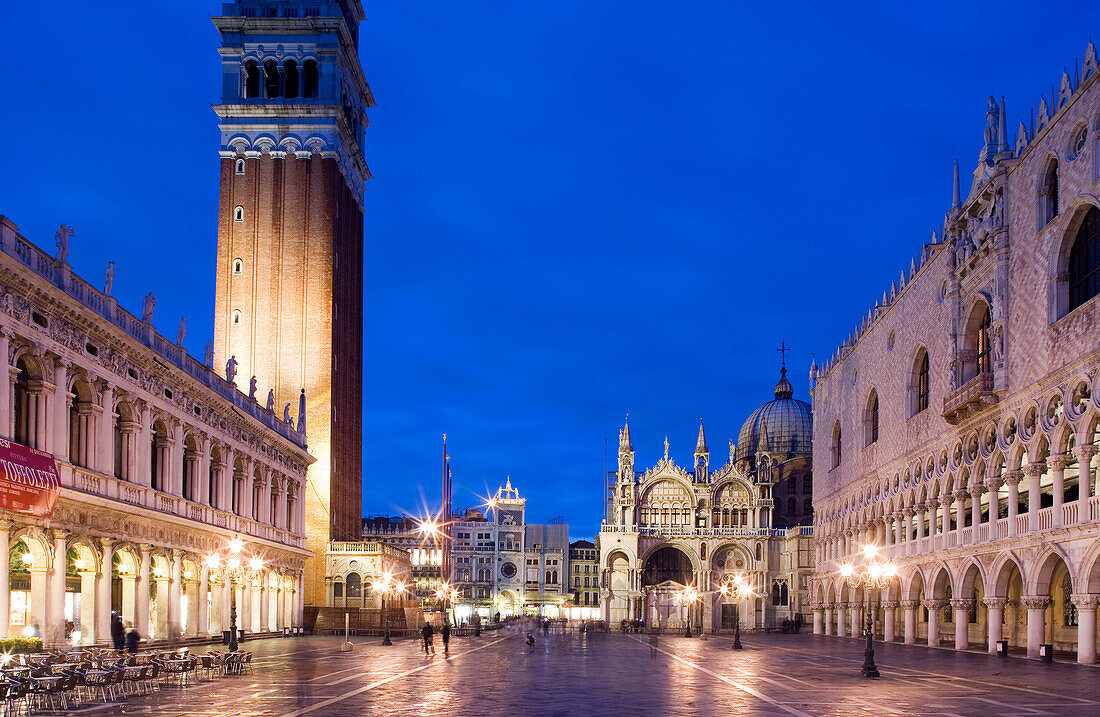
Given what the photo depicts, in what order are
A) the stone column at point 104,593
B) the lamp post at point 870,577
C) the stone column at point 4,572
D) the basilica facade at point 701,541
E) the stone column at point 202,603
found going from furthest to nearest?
the basilica facade at point 701,541
the stone column at point 202,603
the stone column at point 104,593
the stone column at point 4,572
the lamp post at point 870,577

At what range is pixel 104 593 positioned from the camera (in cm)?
3922

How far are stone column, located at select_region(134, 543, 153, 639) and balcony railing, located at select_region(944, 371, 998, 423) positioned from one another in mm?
31599

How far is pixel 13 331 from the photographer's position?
3291 centimetres

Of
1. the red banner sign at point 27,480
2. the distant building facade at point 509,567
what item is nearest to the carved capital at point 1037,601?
the red banner sign at point 27,480

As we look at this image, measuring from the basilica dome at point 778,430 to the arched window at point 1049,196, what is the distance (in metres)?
74.6

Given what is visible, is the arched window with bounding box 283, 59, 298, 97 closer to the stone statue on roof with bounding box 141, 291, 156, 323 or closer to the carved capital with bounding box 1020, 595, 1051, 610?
the stone statue on roof with bounding box 141, 291, 156, 323

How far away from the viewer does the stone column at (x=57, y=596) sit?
3488 cm

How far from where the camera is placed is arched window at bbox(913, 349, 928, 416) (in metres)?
58.2

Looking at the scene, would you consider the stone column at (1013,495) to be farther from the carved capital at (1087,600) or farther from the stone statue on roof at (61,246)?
the stone statue on roof at (61,246)

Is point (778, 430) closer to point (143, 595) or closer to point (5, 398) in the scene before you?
point (143, 595)

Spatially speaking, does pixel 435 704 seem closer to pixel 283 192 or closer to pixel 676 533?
pixel 283 192

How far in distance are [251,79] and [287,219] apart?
31.9 feet

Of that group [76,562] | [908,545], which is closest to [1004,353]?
[908,545]

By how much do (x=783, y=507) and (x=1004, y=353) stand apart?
2753 inches
